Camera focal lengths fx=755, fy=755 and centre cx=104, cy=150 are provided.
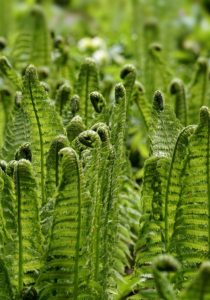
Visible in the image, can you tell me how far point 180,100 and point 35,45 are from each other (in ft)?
2.50

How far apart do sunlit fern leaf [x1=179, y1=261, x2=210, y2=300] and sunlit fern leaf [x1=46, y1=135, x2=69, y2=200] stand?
0.43 meters

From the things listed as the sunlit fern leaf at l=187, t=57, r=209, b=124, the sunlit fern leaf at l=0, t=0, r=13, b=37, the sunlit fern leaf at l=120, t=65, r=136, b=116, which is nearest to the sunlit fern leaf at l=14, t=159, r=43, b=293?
the sunlit fern leaf at l=120, t=65, r=136, b=116

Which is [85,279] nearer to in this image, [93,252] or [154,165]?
[93,252]

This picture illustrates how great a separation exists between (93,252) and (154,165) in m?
0.20

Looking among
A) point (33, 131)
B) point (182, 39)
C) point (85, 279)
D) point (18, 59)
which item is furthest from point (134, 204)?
point (182, 39)

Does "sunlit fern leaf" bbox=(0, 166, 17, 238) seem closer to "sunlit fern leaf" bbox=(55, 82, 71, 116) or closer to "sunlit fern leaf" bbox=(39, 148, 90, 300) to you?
"sunlit fern leaf" bbox=(39, 148, 90, 300)

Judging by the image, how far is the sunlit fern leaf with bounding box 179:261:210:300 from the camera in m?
1.07

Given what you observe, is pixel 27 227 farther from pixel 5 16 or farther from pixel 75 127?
pixel 5 16

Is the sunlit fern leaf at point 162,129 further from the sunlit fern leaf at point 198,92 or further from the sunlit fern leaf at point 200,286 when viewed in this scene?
the sunlit fern leaf at point 198,92

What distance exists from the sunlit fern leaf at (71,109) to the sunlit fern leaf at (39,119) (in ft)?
0.41

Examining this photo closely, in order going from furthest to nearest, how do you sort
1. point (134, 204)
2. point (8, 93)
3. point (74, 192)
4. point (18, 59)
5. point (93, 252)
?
point (18, 59), point (8, 93), point (134, 204), point (93, 252), point (74, 192)

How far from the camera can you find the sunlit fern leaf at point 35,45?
2.62 metres

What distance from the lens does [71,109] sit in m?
1.77

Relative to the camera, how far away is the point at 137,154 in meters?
2.54
